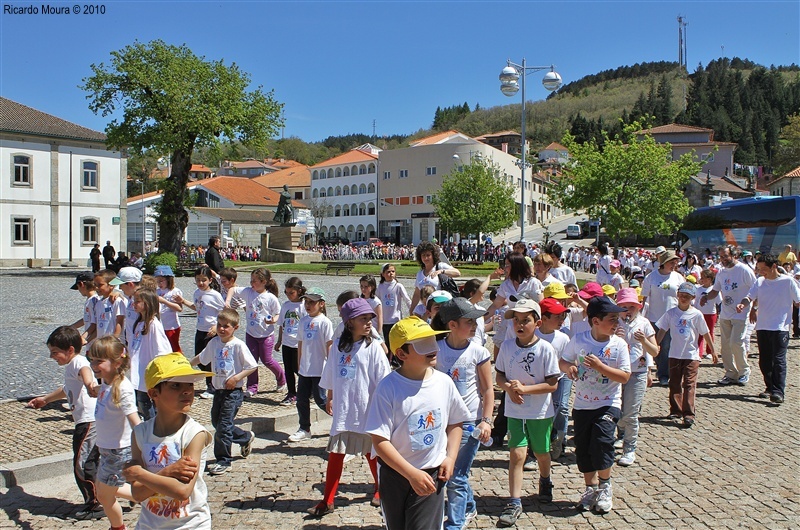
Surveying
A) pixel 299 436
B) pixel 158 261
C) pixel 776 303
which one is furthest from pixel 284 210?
pixel 299 436

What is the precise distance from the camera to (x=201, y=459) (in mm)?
3381

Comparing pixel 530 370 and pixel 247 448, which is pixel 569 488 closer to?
pixel 530 370

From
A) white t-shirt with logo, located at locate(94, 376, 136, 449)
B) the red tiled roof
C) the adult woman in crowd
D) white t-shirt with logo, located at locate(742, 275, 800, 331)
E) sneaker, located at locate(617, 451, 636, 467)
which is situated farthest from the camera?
the red tiled roof

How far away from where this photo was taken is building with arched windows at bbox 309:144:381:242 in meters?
80.7

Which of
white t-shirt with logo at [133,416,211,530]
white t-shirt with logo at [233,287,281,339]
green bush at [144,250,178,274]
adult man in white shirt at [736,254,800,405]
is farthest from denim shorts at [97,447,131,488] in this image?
green bush at [144,250,178,274]

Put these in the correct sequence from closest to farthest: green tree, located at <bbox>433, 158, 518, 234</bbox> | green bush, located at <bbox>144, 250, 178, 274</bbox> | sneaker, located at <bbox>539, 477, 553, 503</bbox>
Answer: sneaker, located at <bbox>539, 477, 553, 503</bbox>, green bush, located at <bbox>144, 250, 178, 274</bbox>, green tree, located at <bbox>433, 158, 518, 234</bbox>

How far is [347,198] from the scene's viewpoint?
8344cm

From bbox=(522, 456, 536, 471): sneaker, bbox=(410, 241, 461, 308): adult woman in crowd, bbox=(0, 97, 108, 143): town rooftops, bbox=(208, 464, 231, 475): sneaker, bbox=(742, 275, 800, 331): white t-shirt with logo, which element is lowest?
bbox=(522, 456, 536, 471): sneaker

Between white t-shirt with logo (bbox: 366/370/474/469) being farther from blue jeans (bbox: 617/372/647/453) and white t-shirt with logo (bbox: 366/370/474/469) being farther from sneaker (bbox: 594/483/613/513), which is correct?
blue jeans (bbox: 617/372/647/453)

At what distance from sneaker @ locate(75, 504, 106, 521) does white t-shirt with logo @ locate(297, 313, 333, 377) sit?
7.42 feet

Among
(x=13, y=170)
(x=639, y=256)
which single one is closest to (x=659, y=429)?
(x=639, y=256)

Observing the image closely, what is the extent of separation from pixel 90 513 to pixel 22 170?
45.1 meters

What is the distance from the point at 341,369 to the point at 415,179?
71.5 m

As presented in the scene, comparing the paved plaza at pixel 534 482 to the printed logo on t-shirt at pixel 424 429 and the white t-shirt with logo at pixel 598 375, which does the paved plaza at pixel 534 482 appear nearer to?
the white t-shirt with logo at pixel 598 375
